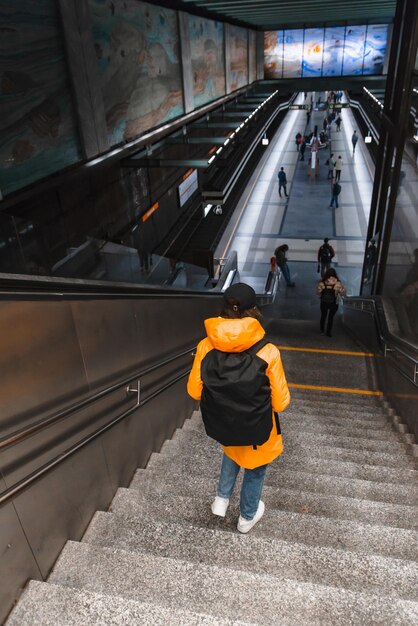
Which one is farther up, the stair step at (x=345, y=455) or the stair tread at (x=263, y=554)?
the stair tread at (x=263, y=554)

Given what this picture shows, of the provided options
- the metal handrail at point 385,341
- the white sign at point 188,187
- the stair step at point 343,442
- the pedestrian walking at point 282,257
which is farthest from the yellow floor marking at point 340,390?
the white sign at point 188,187

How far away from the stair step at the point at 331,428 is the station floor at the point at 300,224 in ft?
21.0

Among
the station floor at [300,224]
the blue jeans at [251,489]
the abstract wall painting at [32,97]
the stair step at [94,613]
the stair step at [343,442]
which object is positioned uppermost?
the abstract wall painting at [32,97]

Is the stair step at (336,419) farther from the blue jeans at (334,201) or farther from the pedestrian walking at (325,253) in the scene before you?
the blue jeans at (334,201)

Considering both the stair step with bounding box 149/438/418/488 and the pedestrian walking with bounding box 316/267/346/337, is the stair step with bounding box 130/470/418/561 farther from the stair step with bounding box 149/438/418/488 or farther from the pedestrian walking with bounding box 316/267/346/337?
the pedestrian walking with bounding box 316/267/346/337

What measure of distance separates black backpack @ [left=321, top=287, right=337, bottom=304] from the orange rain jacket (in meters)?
5.93

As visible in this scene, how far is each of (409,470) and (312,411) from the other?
1518mm

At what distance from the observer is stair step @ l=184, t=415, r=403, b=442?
405 cm

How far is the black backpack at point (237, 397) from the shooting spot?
192 cm

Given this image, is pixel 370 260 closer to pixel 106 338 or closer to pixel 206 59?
pixel 106 338

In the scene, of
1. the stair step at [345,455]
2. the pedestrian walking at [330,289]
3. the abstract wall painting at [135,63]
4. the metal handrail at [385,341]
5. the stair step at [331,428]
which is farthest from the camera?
the pedestrian walking at [330,289]

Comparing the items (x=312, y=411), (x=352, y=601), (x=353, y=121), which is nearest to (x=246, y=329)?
(x=352, y=601)

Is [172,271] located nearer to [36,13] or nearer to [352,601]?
[36,13]

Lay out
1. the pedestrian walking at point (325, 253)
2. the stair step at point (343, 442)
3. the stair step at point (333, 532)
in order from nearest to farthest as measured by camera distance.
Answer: the stair step at point (333, 532) < the stair step at point (343, 442) < the pedestrian walking at point (325, 253)
